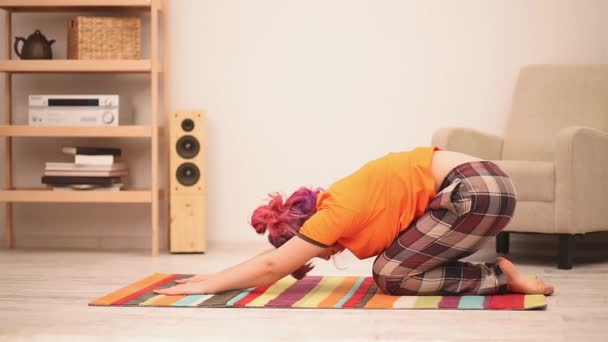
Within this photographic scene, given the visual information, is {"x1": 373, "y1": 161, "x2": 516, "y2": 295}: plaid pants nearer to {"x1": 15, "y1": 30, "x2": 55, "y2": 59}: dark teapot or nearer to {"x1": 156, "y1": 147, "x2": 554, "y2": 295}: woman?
{"x1": 156, "y1": 147, "x2": 554, "y2": 295}: woman

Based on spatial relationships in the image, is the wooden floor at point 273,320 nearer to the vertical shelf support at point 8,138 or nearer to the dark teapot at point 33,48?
the vertical shelf support at point 8,138

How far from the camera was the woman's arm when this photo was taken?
2.51 metres

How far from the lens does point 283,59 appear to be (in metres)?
4.76

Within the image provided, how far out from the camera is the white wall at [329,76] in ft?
15.2

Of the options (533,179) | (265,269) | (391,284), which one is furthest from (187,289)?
(533,179)

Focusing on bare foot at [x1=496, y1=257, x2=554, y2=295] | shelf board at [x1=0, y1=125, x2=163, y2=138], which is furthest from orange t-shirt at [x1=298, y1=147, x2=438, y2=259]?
shelf board at [x1=0, y1=125, x2=163, y2=138]

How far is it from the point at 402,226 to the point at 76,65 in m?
2.40

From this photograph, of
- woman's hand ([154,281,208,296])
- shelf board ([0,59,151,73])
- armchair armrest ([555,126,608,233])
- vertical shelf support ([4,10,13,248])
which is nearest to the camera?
woman's hand ([154,281,208,296])

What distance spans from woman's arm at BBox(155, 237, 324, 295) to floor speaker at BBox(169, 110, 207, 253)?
1746 millimetres

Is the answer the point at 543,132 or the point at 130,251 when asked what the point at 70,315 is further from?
the point at 543,132

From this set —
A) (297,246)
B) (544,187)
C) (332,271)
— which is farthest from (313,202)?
(544,187)

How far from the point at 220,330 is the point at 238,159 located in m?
2.57

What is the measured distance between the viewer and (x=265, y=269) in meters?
2.56

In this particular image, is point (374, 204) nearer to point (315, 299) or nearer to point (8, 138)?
point (315, 299)
